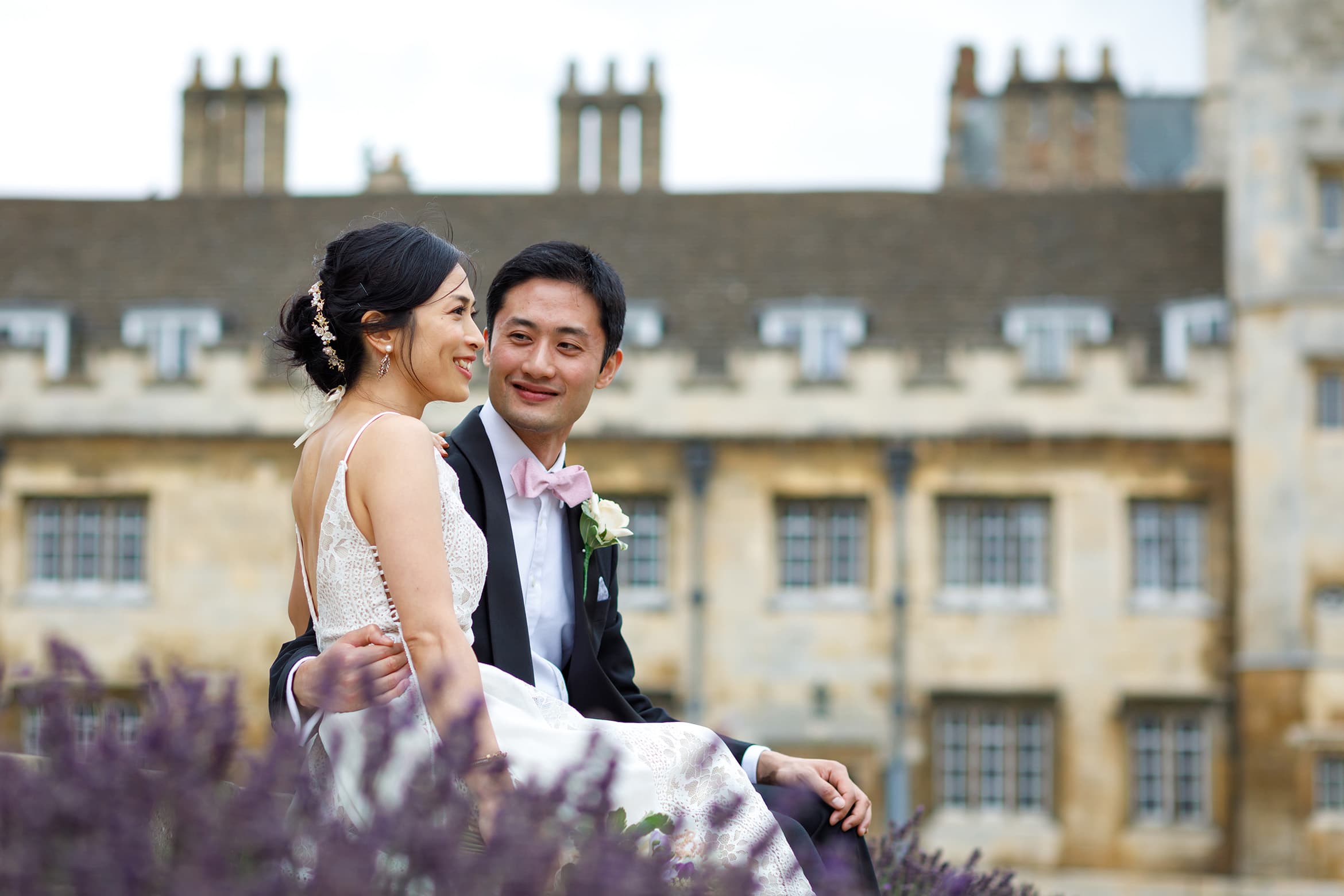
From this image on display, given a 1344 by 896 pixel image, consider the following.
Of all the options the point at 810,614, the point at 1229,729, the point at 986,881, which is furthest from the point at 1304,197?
the point at 986,881

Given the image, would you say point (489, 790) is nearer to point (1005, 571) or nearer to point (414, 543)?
point (414, 543)

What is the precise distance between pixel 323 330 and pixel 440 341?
294 mm

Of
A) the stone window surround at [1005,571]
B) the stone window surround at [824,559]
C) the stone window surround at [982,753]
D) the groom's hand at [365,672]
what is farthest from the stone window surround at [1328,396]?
the groom's hand at [365,672]

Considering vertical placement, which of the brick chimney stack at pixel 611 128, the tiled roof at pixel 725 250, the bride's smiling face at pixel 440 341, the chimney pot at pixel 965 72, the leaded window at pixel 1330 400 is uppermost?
the chimney pot at pixel 965 72

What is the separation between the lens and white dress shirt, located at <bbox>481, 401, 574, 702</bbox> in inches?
147

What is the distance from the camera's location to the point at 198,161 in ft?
88.1

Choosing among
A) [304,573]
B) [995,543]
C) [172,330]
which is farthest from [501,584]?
[172,330]

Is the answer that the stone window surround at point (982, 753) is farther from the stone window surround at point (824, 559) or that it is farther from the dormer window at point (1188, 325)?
the dormer window at point (1188, 325)

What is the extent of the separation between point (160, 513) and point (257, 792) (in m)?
18.3

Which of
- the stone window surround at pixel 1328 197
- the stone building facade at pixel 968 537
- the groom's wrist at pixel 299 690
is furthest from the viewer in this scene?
the stone window surround at pixel 1328 197

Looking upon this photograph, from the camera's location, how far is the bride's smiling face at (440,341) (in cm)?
345

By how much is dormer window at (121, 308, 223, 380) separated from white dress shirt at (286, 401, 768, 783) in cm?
1763

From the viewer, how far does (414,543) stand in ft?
9.99

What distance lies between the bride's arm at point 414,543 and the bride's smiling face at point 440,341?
30 centimetres
